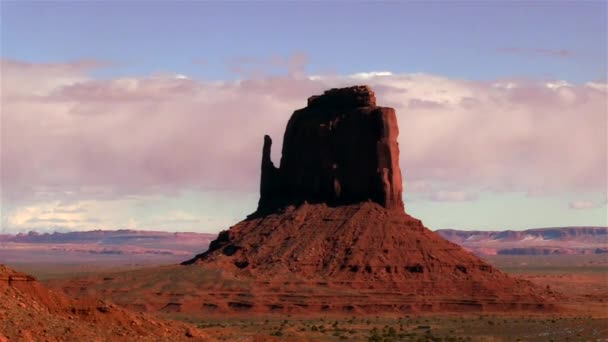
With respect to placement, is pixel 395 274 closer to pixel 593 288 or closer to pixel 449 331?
pixel 449 331

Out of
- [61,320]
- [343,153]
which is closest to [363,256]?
[343,153]

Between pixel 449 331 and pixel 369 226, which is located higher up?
pixel 369 226

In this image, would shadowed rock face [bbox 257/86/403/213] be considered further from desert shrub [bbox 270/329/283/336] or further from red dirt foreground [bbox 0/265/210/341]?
red dirt foreground [bbox 0/265/210/341]

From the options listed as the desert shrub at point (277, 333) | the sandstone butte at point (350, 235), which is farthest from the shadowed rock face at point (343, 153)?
the desert shrub at point (277, 333)

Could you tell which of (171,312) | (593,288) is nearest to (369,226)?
(171,312)

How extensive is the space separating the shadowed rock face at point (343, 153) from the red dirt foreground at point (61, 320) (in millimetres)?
84432

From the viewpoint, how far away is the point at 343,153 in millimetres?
136000

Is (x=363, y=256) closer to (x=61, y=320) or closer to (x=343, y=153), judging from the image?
(x=343, y=153)

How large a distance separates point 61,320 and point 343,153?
Answer: 306 feet

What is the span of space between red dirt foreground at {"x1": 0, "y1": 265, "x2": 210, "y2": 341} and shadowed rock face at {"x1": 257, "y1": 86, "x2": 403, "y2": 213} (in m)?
84.4

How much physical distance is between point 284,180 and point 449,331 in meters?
40.0

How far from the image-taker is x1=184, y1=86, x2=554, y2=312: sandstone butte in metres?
126

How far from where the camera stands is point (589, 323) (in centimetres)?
11544

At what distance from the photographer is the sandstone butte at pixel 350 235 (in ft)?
413
